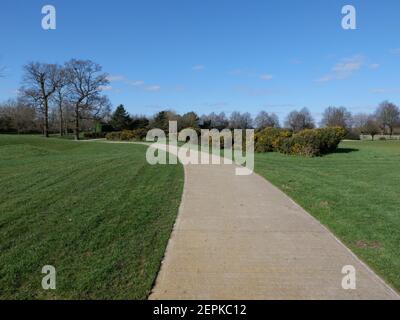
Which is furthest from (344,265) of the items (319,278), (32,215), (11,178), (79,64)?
(79,64)

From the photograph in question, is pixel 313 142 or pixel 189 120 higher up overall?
pixel 189 120

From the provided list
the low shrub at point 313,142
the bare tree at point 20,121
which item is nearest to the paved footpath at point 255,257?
the low shrub at point 313,142

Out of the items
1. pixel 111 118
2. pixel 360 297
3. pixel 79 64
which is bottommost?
pixel 360 297

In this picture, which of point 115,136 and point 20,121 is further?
point 20,121

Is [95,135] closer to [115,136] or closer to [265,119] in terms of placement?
[115,136]

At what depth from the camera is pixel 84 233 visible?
555 cm

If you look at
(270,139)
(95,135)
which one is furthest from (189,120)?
(270,139)

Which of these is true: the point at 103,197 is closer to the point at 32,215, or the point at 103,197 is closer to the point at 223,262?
the point at 32,215

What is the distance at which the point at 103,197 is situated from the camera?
8102 mm

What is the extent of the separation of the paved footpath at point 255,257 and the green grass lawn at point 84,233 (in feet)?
1.01

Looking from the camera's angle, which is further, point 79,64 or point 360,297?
point 79,64

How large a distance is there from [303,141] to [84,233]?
16379 mm

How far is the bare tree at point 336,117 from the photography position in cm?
7818
